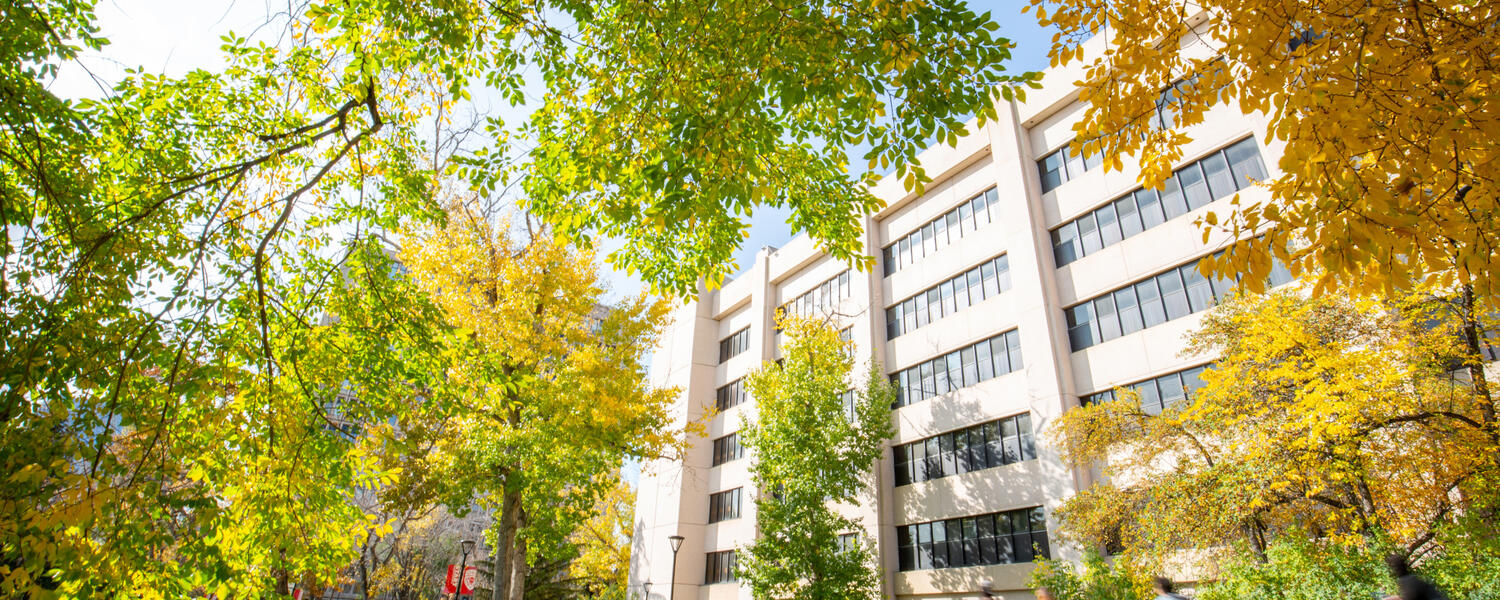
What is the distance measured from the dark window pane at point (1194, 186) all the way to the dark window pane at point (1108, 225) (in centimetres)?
175

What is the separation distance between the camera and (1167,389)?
53.7 feet

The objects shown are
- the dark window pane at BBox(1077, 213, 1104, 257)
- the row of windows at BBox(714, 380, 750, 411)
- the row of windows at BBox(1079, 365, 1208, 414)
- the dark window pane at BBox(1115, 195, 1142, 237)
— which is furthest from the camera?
the row of windows at BBox(714, 380, 750, 411)

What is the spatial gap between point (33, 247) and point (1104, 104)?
21.6ft

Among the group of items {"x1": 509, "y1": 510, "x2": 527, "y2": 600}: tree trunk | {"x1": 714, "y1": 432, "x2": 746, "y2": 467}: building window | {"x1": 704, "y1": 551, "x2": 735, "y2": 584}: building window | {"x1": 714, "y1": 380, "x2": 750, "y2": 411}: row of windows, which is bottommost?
{"x1": 509, "y1": 510, "x2": 527, "y2": 600}: tree trunk

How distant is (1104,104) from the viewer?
4.18 metres

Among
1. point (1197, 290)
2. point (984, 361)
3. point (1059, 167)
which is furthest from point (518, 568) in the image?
point (1059, 167)

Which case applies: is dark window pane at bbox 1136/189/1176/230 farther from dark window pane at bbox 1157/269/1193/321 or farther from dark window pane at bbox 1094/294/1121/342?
A: dark window pane at bbox 1094/294/1121/342

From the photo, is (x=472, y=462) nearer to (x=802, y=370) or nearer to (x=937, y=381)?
(x=802, y=370)

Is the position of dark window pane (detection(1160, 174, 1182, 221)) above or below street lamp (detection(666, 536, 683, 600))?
above

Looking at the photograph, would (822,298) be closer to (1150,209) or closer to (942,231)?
(942,231)

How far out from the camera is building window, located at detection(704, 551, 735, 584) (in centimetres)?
2847

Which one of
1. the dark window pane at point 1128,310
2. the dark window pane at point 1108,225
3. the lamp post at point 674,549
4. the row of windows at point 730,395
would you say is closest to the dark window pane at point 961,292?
the dark window pane at point 1108,225

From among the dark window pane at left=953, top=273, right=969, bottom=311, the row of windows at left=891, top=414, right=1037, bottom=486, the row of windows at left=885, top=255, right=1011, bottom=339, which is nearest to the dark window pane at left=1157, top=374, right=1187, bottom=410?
the row of windows at left=891, top=414, right=1037, bottom=486

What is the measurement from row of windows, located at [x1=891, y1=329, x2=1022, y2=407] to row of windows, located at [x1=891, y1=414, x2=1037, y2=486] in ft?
4.63
